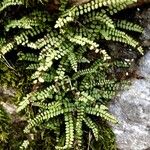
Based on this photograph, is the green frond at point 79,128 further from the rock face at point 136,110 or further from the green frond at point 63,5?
the green frond at point 63,5

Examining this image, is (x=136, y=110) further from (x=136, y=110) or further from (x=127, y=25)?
(x=127, y=25)

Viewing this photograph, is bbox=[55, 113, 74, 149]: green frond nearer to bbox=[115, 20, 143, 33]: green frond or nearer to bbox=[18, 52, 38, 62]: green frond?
bbox=[18, 52, 38, 62]: green frond

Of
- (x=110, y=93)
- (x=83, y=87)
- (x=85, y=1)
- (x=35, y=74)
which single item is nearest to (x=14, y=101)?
(x=35, y=74)

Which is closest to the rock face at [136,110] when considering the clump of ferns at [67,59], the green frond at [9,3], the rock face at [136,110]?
the rock face at [136,110]

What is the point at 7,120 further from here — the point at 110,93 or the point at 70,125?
the point at 110,93

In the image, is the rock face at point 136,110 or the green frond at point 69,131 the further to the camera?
the rock face at point 136,110
